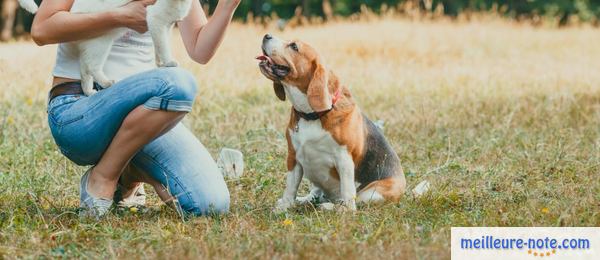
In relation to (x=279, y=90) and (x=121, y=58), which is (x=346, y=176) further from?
(x=121, y=58)

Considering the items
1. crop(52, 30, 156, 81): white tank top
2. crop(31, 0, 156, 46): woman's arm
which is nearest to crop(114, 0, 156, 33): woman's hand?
crop(31, 0, 156, 46): woman's arm

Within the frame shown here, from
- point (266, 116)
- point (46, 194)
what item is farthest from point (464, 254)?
point (266, 116)

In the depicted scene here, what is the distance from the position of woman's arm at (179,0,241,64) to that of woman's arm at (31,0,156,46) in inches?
15.5

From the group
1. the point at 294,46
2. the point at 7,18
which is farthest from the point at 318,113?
the point at 7,18

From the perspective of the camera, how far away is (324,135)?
4.19 meters

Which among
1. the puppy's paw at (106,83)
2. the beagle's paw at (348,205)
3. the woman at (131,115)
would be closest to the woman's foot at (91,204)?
the woman at (131,115)

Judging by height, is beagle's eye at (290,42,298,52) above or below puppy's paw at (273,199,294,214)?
above

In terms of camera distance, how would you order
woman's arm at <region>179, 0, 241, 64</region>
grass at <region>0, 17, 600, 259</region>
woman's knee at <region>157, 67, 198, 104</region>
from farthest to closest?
woman's arm at <region>179, 0, 241, 64</region> → woman's knee at <region>157, 67, 198, 104</region> → grass at <region>0, 17, 600, 259</region>

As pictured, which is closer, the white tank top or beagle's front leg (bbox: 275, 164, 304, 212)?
the white tank top

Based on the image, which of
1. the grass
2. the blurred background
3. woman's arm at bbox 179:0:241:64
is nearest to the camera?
the grass

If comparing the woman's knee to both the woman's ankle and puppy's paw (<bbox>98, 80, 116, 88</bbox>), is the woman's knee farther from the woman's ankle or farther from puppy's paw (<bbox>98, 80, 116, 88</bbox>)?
the woman's ankle

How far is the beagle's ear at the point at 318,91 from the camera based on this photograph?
4.08 m

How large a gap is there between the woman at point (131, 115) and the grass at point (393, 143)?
6.5 inches

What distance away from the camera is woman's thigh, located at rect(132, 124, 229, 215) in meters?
4.13
